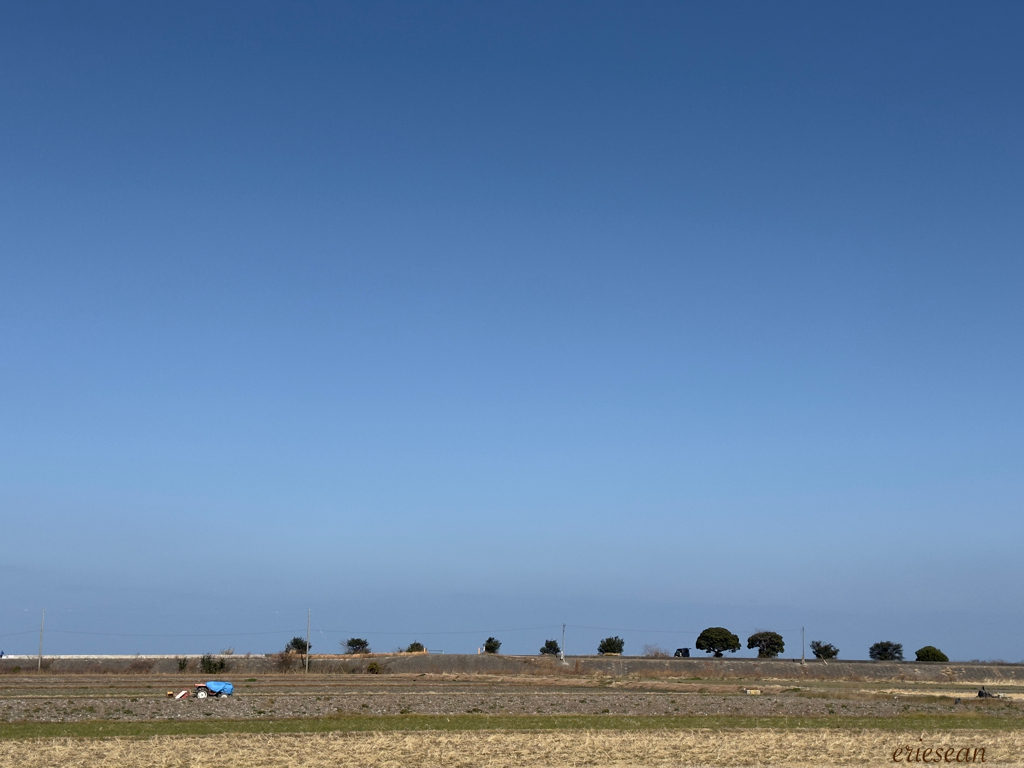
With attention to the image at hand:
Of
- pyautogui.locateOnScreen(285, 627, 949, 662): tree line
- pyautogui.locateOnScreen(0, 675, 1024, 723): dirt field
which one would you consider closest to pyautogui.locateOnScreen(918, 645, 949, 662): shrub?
pyautogui.locateOnScreen(285, 627, 949, 662): tree line

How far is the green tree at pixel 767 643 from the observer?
12481 cm

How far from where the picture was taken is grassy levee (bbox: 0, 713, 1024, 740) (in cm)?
3212

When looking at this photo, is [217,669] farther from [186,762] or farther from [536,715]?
[186,762]

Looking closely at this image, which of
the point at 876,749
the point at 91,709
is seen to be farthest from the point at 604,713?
the point at 91,709

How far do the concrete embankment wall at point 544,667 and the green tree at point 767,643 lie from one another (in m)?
26.4

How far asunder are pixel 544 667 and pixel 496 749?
63.4 m

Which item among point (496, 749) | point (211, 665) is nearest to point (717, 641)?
point (211, 665)

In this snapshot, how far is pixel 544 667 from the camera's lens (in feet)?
293

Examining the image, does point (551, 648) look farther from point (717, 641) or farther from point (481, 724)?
point (481, 724)

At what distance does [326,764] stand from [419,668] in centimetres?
6821

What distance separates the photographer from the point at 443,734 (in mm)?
31766

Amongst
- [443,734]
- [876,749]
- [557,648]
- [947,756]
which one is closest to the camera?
[947,756]

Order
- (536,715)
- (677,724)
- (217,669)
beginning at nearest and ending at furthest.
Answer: (677,724) < (536,715) < (217,669)

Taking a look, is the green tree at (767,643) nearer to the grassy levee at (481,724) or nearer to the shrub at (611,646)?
the shrub at (611,646)
